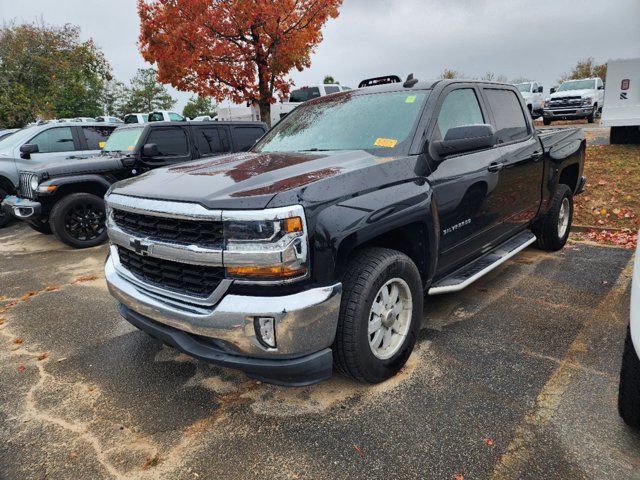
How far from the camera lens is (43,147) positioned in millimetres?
8594

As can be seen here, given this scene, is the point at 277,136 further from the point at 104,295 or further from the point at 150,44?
the point at 150,44

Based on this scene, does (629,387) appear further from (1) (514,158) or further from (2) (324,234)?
(1) (514,158)

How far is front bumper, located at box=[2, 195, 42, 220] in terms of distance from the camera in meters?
6.42

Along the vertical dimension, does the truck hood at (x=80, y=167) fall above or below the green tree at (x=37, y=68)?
below

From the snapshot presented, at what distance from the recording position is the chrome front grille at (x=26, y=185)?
6520 millimetres

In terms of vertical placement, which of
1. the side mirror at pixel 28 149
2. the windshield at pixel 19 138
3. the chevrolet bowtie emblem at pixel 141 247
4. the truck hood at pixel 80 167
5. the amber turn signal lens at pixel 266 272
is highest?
the windshield at pixel 19 138

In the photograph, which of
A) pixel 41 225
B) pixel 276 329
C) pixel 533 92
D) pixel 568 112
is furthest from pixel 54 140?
pixel 533 92

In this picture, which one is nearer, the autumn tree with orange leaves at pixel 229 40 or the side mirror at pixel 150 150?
the side mirror at pixel 150 150

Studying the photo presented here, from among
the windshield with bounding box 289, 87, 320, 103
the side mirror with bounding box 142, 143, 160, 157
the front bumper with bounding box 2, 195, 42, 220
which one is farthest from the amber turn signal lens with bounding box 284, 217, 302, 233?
the windshield with bounding box 289, 87, 320, 103

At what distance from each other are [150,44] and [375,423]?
11.8m

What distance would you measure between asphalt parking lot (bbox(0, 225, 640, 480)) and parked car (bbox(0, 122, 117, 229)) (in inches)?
218

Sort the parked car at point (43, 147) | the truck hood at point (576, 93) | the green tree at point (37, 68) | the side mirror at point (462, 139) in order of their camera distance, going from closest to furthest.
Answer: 1. the side mirror at point (462, 139)
2. the parked car at point (43, 147)
3. the truck hood at point (576, 93)
4. the green tree at point (37, 68)

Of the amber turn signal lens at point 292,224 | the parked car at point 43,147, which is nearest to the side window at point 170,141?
the parked car at point 43,147

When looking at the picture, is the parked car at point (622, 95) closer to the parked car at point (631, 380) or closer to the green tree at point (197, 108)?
the parked car at point (631, 380)
